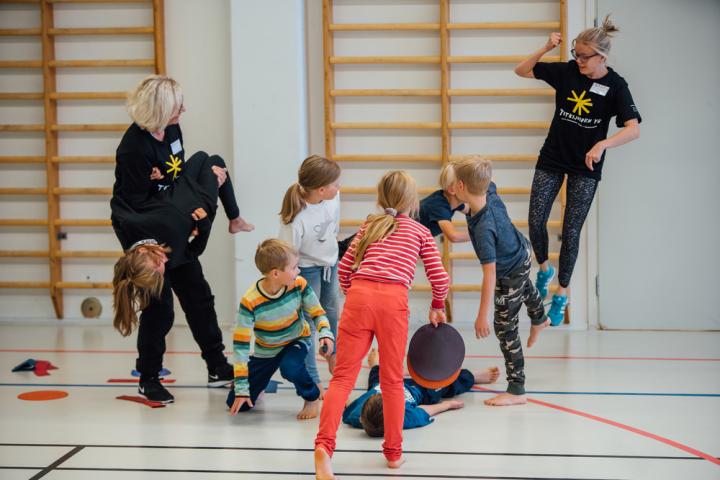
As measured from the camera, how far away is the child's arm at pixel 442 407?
3.70 meters

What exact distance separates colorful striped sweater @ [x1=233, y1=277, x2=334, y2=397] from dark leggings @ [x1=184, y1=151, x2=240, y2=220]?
68 cm

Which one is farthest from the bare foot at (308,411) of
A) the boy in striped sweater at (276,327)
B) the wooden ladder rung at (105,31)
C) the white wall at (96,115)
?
the wooden ladder rung at (105,31)

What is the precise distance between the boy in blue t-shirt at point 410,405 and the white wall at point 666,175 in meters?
2.43

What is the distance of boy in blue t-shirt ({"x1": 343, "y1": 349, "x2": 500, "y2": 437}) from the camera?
3381mm

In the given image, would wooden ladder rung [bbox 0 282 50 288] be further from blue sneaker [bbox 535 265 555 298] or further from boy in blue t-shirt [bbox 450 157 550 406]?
boy in blue t-shirt [bbox 450 157 550 406]

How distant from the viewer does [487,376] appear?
4.26 meters

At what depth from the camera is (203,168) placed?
13.3ft

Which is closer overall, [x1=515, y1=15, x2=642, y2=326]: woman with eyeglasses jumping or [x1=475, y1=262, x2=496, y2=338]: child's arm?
[x1=475, y1=262, x2=496, y2=338]: child's arm

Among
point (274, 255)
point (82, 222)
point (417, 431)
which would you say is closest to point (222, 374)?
point (274, 255)

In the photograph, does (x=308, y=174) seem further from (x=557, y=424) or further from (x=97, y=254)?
(x=97, y=254)

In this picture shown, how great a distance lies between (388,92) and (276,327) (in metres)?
2.99

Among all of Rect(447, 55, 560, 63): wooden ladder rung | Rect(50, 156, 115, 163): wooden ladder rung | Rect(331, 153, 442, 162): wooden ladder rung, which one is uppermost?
Rect(447, 55, 560, 63): wooden ladder rung

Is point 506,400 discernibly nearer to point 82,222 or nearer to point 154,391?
point 154,391

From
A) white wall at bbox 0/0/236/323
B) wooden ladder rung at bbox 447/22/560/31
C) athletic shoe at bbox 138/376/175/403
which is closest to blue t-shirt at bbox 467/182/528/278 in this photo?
athletic shoe at bbox 138/376/175/403
